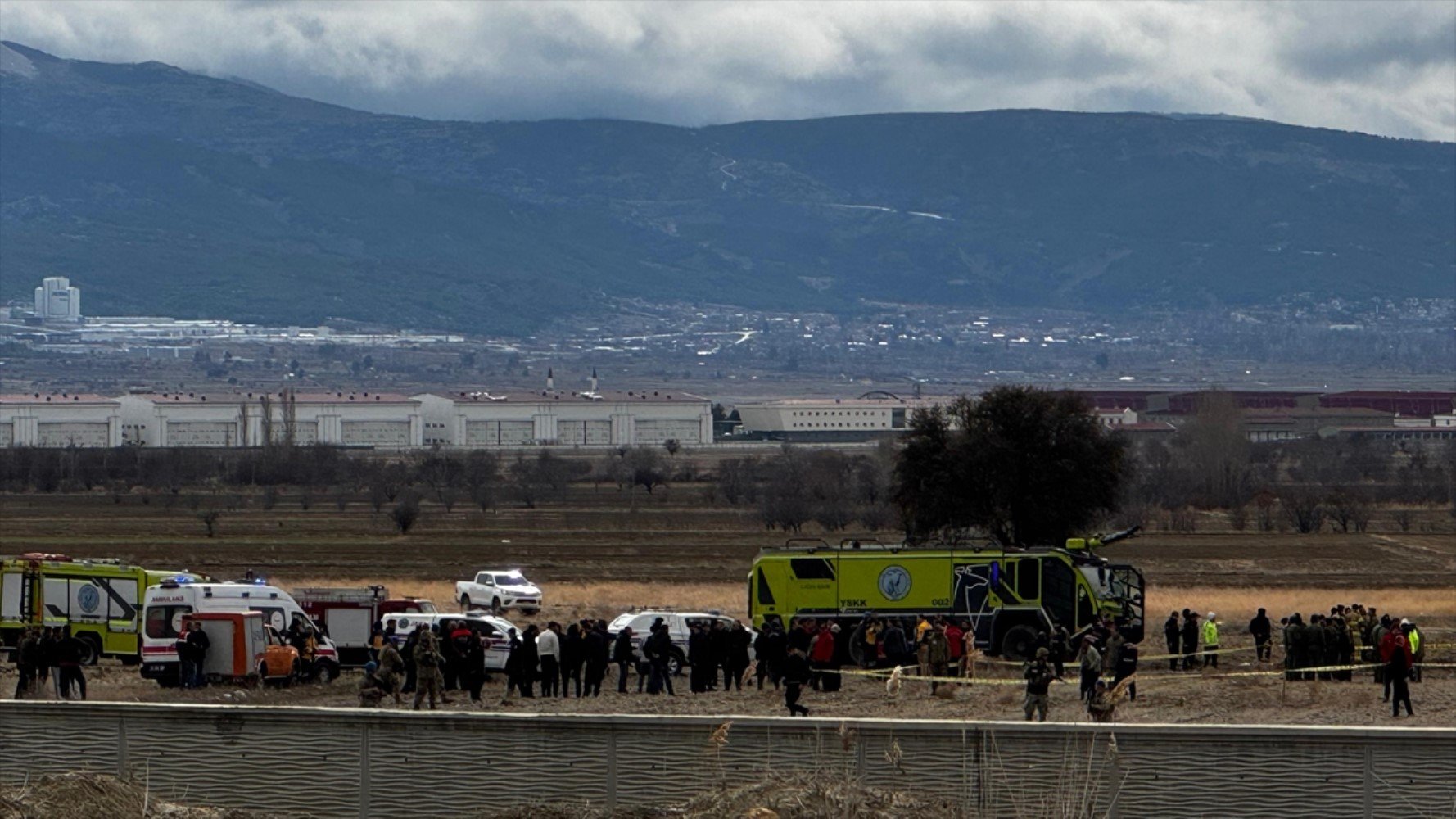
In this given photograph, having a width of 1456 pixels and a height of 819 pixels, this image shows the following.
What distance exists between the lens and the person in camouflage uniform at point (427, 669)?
21.8 meters

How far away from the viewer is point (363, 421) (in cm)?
14962

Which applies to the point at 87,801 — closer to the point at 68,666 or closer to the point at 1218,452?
the point at 68,666

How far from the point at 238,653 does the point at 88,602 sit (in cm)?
444

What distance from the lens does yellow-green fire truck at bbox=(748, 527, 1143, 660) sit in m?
29.1

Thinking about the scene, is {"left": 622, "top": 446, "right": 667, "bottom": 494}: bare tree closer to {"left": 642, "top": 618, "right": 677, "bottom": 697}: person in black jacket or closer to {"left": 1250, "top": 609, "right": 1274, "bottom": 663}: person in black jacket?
{"left": 1250, "top": 609, "right": 1274, "bottom": 663}: person in black jacket

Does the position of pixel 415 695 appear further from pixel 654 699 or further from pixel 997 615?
pixel 997 615

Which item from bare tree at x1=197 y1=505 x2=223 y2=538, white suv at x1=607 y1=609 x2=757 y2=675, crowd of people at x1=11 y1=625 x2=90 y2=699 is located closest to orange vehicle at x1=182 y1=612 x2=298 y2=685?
crowd of people at x1=11 y1=625 x2=90 y2=699

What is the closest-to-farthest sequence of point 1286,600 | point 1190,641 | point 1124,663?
1. point 1124,663
2. point 1190,641
3. point 1286,600

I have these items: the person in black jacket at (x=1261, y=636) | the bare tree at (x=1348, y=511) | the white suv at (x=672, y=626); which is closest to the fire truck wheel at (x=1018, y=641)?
the person in black jacket at (x=1261, y=636)

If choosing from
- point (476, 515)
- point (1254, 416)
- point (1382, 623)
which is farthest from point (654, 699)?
point (1254, 416)

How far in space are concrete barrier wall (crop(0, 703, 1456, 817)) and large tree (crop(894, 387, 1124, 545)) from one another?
29785mm

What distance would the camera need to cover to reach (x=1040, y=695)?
20.0 meters

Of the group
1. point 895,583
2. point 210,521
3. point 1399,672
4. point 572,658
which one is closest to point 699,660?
point 572,658

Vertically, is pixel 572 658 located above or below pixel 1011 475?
below
